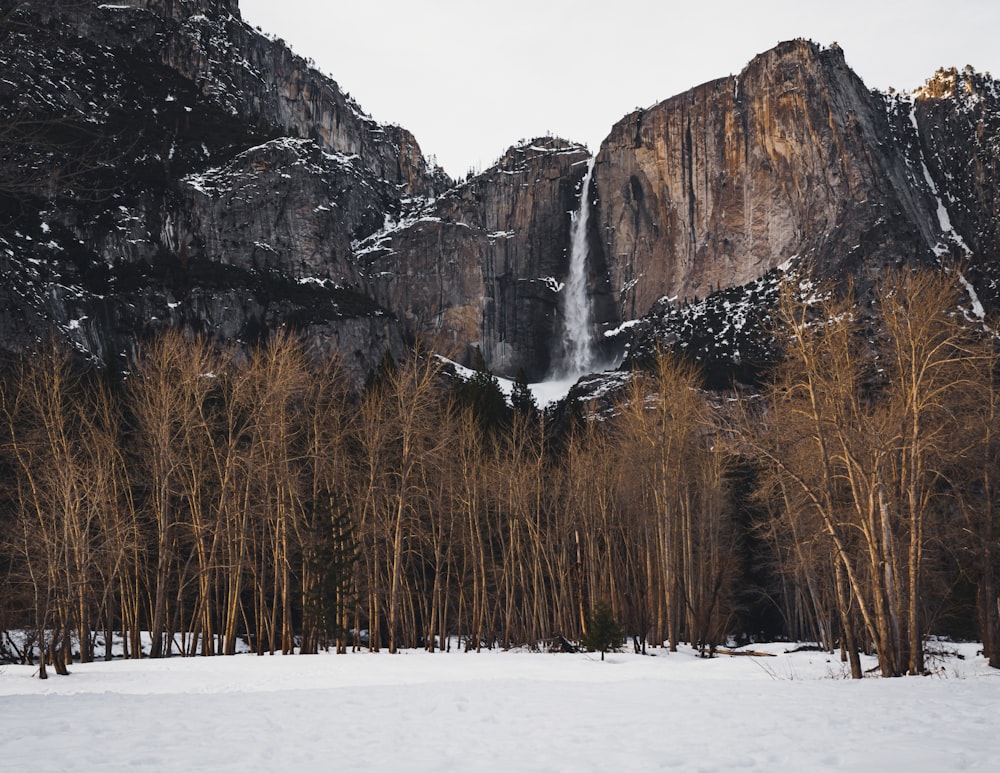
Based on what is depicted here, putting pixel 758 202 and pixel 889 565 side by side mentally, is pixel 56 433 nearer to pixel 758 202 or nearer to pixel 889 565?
pixel 889 565

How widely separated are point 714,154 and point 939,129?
40098 mm

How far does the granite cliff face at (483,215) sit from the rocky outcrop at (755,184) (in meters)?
0.36

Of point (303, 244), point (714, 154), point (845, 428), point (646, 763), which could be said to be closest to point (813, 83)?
point (714, 154)

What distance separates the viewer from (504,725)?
877cm

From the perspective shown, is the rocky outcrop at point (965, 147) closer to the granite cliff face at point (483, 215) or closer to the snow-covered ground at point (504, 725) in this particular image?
the granite cliff face at point (483, 215)

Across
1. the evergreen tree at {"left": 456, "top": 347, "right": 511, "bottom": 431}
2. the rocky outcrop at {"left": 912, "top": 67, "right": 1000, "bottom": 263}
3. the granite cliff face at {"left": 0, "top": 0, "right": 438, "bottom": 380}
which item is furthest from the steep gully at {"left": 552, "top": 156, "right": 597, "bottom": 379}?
the evergreen tree at {"left": 456, "top": 347, "right": 511, "bottom": 431}

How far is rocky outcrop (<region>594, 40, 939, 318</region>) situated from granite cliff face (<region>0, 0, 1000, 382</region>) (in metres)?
0.36

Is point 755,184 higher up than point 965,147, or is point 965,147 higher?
point 965,147

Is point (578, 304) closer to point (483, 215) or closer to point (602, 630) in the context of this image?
point (483, 215)

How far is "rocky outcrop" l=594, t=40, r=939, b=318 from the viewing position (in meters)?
102

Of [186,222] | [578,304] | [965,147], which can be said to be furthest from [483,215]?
[965,147]

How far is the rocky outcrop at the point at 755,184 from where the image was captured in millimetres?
102312

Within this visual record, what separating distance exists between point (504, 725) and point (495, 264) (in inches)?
4998

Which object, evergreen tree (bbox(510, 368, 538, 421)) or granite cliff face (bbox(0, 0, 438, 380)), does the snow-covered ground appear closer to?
evergreen tree (bbox(510, 368, 538, 421))
